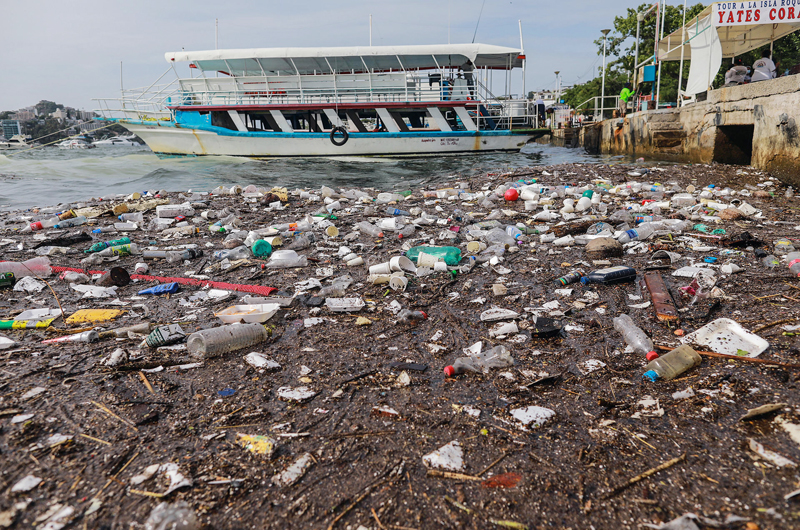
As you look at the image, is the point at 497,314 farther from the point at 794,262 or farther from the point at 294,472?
the point at 794,262

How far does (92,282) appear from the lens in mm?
3102

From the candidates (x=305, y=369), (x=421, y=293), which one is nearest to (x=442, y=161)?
(x=421, y=293)

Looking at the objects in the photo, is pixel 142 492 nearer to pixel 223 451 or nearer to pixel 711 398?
pixel 223 451

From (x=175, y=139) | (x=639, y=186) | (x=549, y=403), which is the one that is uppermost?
(x=175, y=139)

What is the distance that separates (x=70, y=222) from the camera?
4891mm

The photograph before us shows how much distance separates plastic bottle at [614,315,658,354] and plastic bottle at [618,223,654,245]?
1470 mm

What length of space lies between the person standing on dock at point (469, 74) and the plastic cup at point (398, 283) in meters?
13.3

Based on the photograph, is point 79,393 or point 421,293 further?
point 421,293

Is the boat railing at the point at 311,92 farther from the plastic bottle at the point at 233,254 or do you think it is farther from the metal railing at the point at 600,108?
the plastic bottle at the point at 233,254

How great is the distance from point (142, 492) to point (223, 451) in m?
0.24

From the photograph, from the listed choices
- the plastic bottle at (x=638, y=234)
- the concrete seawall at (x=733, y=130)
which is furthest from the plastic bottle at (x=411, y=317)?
the concrete seawall at (x=733, y=130)

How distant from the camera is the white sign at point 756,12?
749 centimetres

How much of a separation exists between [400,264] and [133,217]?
150 inches

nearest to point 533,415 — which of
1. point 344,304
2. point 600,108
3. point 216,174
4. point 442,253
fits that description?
point 344,304
